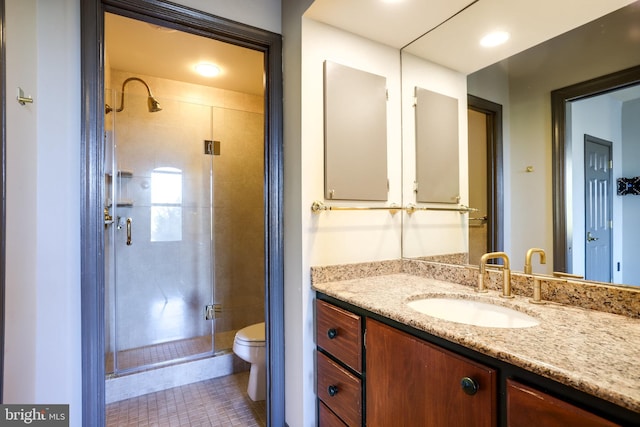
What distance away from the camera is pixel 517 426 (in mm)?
667

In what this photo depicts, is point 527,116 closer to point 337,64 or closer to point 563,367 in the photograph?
point 337,64

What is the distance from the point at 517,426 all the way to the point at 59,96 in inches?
70.8

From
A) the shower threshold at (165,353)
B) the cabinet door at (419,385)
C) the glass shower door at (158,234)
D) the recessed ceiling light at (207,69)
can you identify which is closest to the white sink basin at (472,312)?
the cabinet door at (419,385)

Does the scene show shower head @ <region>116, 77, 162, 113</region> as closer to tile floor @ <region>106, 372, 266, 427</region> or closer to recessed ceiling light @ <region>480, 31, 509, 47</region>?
tile floor @ <region>106, 372, 266, 427</region>

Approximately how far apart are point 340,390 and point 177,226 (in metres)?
2.05

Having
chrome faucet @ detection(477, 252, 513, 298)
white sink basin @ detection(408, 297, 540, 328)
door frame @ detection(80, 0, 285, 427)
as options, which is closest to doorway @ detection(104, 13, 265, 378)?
door frame @ detection(80, 0, 285, 427)

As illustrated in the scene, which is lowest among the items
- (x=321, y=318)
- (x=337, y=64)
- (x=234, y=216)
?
(x=321, y=318)

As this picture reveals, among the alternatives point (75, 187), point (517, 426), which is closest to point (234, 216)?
point (75, 187)

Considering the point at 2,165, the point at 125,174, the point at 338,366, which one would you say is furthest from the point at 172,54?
the point at 338,366

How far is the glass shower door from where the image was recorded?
2.37m

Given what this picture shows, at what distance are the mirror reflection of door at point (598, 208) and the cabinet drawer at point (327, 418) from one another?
1096 millimetres

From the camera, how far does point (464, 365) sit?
79cm

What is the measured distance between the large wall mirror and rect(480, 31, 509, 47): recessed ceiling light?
0.09m

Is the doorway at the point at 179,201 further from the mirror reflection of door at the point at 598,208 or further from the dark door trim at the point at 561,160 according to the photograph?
the mirror reflection of door at the point at 598,208
